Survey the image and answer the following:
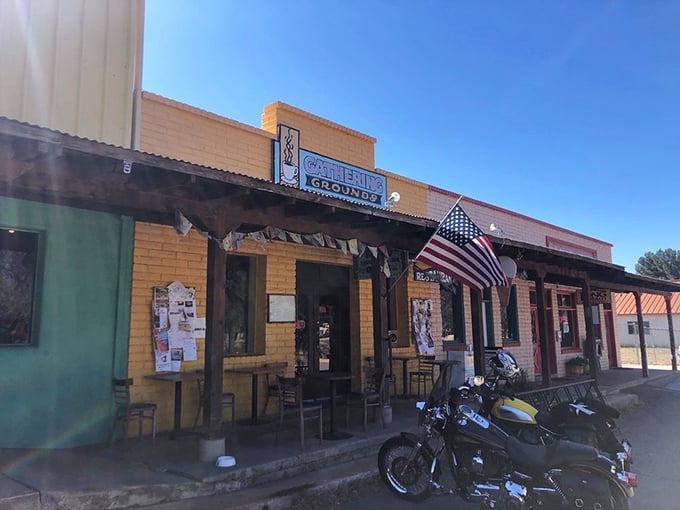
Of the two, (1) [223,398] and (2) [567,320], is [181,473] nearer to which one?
(1) [223,398]

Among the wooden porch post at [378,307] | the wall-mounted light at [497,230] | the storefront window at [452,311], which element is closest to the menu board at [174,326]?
the wooden porch post at [378,307]

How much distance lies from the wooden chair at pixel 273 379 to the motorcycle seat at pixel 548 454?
3961mm

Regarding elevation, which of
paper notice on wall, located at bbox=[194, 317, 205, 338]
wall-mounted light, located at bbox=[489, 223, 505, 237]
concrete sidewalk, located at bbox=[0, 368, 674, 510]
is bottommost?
concrete sidewalk, located at bbox=[0, 368, 674, 510]

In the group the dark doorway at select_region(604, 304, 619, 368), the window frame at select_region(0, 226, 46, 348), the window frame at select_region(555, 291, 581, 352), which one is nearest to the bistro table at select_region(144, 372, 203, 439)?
the window frame at select_region(0, 226, 46, 348)

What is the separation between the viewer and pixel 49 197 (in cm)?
571

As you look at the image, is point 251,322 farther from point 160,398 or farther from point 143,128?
point 143,128

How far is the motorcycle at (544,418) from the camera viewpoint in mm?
4848

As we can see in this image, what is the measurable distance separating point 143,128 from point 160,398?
3.74 m

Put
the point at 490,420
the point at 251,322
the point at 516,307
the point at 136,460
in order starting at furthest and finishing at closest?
the point at 516,307 → the point at 251,322 → the point at 136,460 → the point at 490,420

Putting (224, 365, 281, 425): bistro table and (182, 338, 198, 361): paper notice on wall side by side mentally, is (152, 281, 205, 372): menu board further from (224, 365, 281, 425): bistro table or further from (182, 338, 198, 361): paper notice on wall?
(224, 365, 281, 425): bistro table

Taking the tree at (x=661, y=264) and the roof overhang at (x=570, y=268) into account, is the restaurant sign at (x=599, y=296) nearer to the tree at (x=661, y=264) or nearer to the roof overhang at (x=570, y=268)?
the roof overhang at (x=570, y=268)

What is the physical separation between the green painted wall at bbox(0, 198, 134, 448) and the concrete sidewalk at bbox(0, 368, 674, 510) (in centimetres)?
35

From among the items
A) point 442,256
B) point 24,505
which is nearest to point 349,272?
point 442,256

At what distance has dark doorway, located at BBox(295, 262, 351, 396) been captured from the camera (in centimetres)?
936
